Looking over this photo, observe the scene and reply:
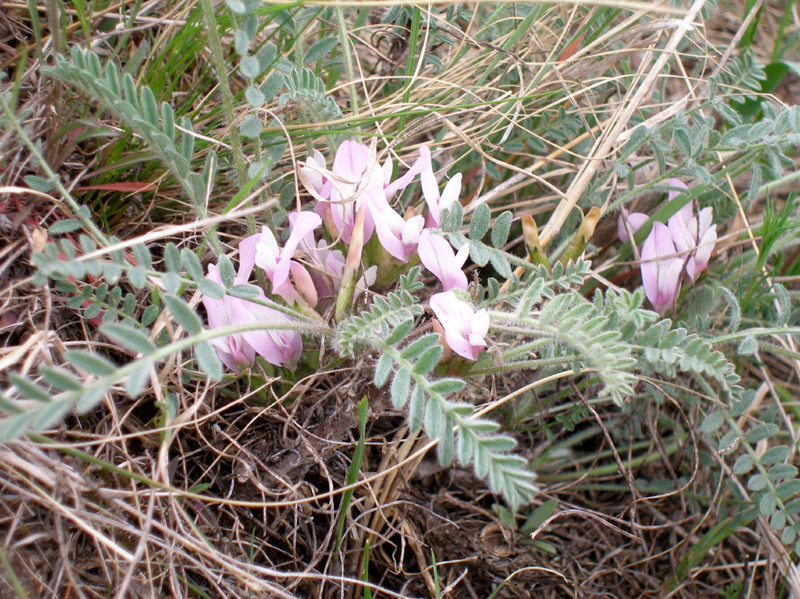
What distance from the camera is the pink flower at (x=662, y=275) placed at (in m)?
1.46

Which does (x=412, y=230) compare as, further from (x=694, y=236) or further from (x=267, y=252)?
(x=694, y=236)

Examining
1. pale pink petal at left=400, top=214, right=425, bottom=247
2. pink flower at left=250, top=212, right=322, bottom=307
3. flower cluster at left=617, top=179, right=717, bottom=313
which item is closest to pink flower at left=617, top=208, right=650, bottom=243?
flower cluster at left=617, top=179, right=717, bottom=313

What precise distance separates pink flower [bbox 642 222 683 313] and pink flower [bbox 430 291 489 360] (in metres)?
Result: 0.58

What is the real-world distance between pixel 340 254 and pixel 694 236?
33.7 inches

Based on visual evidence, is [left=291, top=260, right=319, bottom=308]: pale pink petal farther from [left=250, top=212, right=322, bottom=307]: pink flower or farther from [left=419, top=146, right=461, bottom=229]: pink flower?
[left=419, top=146, right=461, bottom=229]: pink flower

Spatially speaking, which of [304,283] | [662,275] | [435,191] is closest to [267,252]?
[304,283]

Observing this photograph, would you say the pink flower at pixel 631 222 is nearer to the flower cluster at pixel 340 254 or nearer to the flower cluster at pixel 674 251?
the flower cluster at pixel 674 251

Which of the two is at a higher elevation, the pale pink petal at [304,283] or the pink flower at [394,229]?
the pink flower at [394,229]

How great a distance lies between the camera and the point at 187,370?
3.91 ft

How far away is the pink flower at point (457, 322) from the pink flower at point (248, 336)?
0.26 metres

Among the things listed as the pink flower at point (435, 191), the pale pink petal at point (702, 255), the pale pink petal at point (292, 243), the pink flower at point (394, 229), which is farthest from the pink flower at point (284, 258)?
the pale pink petal at point (702, 255)

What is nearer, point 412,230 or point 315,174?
point 412,230

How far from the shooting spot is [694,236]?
1.54m

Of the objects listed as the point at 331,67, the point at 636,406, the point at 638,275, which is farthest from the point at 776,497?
the point at 331,67
